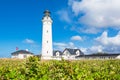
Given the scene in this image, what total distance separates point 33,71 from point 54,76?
2.43 ft

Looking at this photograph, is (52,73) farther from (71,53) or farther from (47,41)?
(71,53)

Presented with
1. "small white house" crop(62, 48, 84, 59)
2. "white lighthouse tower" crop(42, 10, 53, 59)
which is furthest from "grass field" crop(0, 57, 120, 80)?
"small white house" crop(62, 48, 84, 59)

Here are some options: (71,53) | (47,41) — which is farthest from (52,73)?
(71,53)

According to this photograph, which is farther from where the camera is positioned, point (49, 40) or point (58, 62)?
point (49, 40)

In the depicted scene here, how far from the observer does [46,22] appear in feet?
255

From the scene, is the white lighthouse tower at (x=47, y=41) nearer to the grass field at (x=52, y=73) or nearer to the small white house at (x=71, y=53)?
the small white house at (x=71, y=53)

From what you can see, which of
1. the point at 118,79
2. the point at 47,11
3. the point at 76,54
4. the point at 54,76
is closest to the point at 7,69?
the point at 54,76

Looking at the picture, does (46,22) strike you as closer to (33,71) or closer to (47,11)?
(47,11)

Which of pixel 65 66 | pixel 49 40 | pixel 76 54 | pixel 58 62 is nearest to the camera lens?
pixel 65 66

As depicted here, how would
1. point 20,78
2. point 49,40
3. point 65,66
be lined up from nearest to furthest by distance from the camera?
1. point 20,78
2. point 65,66
3. point 49,40

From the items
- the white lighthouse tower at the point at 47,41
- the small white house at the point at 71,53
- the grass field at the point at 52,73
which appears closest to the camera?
the grass field at the point at 52,73

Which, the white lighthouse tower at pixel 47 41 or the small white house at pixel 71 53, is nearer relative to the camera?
the white lighthouse tower at pixel 47 41

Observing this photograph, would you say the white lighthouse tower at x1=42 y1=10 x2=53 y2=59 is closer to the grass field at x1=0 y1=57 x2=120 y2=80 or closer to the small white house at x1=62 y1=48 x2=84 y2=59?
the small white house at x1=62 y1=48 x2=84 y2=59

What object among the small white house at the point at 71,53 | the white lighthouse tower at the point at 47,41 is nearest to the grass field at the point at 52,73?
the white lighthouse tower at the point at 47,41
